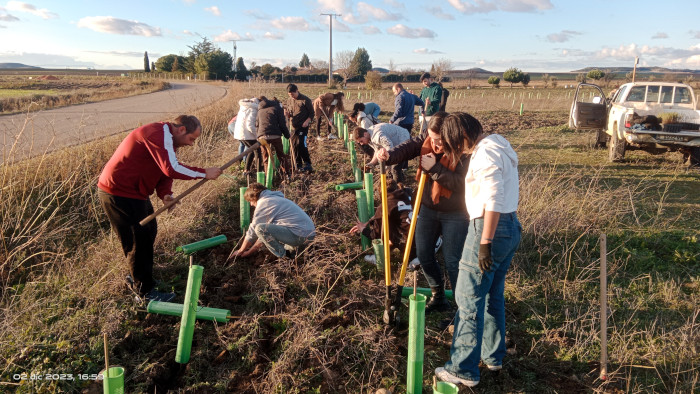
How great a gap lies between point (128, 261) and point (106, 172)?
0.72 metres

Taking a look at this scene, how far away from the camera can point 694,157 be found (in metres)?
8.05

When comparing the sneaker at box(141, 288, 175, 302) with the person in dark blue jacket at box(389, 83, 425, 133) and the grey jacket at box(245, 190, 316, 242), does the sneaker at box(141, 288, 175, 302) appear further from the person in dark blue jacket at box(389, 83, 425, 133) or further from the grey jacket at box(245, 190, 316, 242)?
the person in dark blue jacket at box(389, 83, 425, 133)

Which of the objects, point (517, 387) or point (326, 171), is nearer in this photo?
point (517, 387)

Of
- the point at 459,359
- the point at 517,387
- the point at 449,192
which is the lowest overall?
the point at 517,387

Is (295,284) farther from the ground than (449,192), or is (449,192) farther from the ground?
(449,192)

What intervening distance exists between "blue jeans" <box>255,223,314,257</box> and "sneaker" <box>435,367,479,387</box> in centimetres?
194

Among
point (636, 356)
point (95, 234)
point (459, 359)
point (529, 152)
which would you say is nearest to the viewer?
point (459, 359)

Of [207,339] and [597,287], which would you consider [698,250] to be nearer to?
[597,287]

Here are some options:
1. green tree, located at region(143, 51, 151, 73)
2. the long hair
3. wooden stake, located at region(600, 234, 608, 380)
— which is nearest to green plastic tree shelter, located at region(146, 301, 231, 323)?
the long hair

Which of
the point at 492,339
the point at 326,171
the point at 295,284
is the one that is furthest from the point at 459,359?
the point at 326,171

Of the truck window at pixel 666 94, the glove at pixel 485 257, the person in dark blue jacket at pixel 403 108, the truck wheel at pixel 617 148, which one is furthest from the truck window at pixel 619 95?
the glove at pixel 485 257

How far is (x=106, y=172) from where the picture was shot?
11.2 ft

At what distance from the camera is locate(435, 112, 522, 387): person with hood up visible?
2.36m

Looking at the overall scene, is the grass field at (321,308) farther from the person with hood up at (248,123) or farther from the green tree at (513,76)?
the green tree at (513,76)
